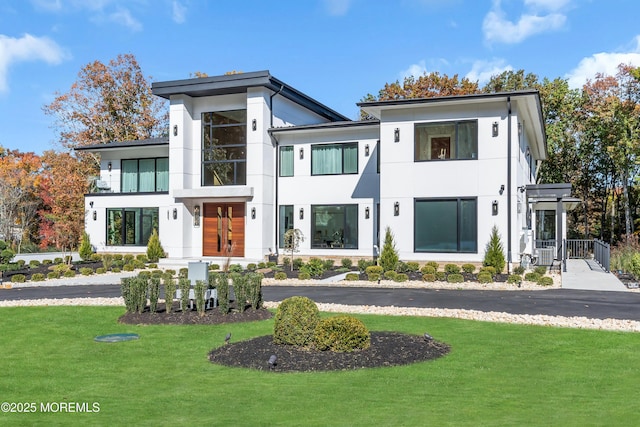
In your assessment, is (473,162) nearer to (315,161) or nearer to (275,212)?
(315,161)

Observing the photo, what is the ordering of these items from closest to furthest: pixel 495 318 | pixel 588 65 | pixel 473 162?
pixel 495 318 → pixel 473 162 → pixel 588 65

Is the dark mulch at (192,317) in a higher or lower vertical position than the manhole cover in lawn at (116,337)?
higher

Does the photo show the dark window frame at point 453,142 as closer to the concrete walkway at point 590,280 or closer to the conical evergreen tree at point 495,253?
the conical evergreen tree at point 495,253

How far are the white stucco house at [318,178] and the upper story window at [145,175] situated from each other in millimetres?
66

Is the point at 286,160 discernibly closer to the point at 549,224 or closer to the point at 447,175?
the point at 447,175

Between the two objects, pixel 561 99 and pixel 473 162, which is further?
pixel 561 99

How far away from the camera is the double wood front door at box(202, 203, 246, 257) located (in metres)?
24.8

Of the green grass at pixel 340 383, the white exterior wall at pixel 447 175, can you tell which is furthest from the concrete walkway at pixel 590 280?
the green grass at pixel 340 383

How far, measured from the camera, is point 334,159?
24203 millimetres

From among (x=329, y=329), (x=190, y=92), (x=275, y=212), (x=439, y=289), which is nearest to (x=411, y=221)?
(x=439, y=289)

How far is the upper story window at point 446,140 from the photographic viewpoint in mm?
20219

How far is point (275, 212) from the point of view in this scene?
2492cm

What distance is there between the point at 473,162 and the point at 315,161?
23.5ft

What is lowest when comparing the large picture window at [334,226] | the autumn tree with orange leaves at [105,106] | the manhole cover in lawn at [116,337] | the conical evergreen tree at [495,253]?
the manhole cover in lawn at [116,337]
